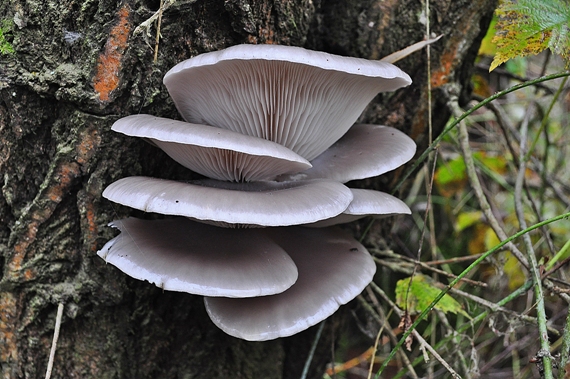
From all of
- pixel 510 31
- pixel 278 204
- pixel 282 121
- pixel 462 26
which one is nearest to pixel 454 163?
pixel 462 26

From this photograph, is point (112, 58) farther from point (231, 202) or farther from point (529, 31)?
point (529, 31)

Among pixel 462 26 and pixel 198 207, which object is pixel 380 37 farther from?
pixel 198 207

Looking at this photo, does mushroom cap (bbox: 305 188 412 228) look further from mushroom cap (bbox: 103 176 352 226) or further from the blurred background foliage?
the blurred background foliage

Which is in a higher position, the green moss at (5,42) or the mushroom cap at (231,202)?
the green moss at (5,42)

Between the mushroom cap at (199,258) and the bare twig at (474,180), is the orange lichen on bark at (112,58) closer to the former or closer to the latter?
the mushroom cap at (199,258)

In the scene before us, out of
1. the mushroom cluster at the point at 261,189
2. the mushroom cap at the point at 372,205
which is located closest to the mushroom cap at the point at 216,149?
the mushroom cluster at the point at 261,189
